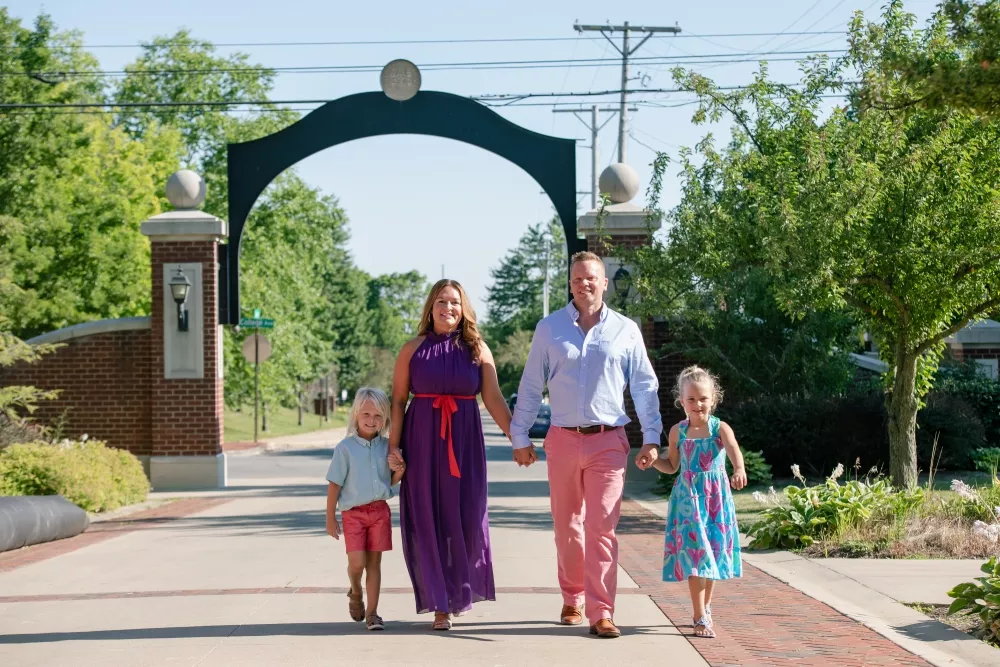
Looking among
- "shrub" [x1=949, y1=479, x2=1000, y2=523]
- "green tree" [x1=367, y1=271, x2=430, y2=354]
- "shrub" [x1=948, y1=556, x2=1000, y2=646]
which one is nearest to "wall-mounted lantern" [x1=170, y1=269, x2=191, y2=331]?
"shrub" [x1=949, y1=479, x2=1000, y2=523]

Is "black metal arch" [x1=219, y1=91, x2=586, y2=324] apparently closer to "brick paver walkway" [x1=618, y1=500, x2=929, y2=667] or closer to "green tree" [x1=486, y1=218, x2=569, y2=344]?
"brick paver walkway" [x1=618, y1=500, x2=929, y2=667]

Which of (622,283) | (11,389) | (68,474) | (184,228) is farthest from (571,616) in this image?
(184,228)

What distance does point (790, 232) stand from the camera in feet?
39.5

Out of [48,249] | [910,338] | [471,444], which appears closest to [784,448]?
[910,338]

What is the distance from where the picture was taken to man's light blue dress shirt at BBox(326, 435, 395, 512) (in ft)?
23.7

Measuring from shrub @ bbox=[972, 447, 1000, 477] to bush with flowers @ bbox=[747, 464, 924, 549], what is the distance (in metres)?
5.73

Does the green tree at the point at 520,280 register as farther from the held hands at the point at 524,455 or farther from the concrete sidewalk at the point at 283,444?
the held hands at the point at 524,455

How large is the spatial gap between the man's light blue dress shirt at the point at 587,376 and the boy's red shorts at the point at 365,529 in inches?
36.9

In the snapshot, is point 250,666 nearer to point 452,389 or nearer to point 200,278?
point 452,389

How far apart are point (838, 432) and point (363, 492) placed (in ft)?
36.1

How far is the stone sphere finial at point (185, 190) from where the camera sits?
1930 centimetres

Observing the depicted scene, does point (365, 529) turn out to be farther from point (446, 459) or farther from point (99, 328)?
point (99, 328)

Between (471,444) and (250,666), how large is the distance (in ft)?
6.06

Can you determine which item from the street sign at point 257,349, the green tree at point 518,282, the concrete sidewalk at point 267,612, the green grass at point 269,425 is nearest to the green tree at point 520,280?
the green tree at point 518,282
